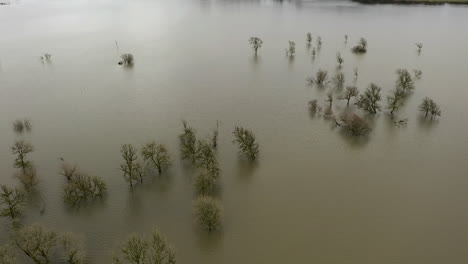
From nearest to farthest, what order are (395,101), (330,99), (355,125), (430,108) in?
(355,125) → (430,108) → (395,101) → (330,99)

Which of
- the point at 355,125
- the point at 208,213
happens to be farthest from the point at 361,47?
the point at 208,213

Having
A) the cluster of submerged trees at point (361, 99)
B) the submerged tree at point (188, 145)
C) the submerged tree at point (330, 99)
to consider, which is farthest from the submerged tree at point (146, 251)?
the submerged tree at point (330, 99)

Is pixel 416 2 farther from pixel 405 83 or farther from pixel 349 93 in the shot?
pixel 349 93

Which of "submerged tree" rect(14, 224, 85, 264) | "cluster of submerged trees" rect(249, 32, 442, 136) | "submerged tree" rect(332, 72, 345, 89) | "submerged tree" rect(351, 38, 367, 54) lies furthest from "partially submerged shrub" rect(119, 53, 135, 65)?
"submerged tree" rect(14, 224, 85, 264)

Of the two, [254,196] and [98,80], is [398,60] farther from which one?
[98,80]

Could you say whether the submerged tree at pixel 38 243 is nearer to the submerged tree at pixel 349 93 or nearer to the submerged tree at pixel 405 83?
the submerged tree at pixel 349 93
